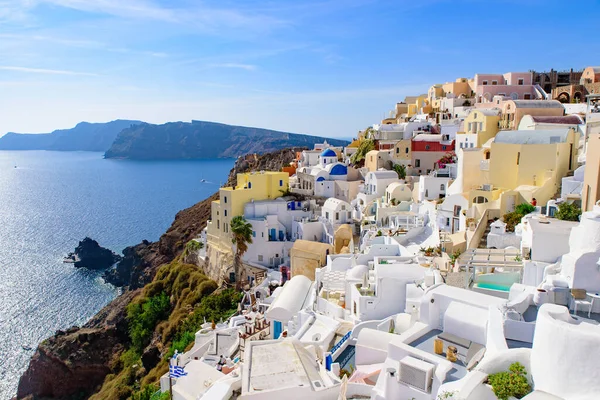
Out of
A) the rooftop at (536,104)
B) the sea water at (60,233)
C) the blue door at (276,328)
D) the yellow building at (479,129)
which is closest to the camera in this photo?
the blue door at (276,328)

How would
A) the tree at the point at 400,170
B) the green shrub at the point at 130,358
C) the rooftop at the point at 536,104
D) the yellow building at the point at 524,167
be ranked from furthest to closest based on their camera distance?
the tree at the point at 400,170, the green shrub at the point at 130,358, the rooftop at the point at 536,104, the yellow building at the point at 524,167

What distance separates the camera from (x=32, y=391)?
43.5 metres

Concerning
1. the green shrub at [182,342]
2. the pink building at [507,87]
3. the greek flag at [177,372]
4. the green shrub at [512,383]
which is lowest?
the green shrub at [182,342]

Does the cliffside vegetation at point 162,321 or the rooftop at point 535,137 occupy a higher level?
the rooftop at point 535,137

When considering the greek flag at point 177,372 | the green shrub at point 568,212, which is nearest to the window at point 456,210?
the green shrub at point 568,212

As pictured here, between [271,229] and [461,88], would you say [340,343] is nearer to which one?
[271,229]

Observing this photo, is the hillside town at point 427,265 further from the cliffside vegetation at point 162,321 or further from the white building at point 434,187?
the cliffside vegetation at point 162,321

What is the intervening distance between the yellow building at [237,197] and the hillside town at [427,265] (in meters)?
0.16

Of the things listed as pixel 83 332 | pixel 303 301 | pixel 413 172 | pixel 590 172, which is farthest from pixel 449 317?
pixel 83 332

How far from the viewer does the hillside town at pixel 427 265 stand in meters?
12.6

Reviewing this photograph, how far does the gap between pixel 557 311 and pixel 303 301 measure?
17.9m

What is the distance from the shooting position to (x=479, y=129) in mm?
38969

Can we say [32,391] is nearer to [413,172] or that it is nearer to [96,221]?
[413,172]

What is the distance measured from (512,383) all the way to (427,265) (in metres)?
12.3
